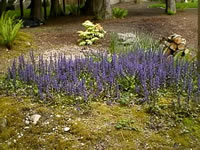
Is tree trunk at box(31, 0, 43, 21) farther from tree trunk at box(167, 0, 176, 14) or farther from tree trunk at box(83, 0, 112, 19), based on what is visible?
tree trunk at box(167, 0, 176, 14)

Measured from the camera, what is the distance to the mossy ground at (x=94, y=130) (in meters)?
3.18

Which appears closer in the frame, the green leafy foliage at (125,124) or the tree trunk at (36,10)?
the green leafy foliage at (125,124)

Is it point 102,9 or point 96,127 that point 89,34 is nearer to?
point 102,9

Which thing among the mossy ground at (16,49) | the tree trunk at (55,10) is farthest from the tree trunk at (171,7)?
the mossy ground at (16,49)

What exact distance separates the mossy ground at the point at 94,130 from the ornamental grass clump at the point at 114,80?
0.64 ft

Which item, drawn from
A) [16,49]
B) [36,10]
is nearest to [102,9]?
[36,10]

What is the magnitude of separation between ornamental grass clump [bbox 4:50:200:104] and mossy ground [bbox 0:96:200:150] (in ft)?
0.64

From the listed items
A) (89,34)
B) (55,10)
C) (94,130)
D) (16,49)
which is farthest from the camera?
(55,10)

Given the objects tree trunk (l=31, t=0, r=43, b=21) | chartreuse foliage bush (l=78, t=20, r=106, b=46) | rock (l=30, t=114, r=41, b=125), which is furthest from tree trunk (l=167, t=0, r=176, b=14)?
rock (l=30, t=114, r=41, b=125)

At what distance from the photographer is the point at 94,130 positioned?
3.31 metres

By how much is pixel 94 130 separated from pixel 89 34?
216 inches

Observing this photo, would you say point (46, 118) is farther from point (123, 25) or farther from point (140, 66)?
point (123, 25)

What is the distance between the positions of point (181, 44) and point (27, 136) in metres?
3.87

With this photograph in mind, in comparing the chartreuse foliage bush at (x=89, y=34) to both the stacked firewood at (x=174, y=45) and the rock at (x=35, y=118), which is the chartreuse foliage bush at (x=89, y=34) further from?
the rock at (x=35, y=118)
